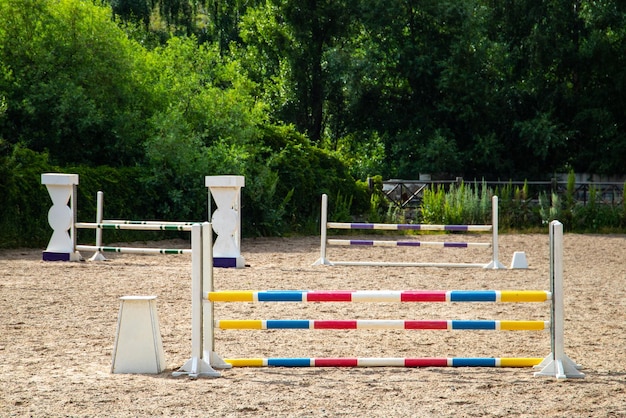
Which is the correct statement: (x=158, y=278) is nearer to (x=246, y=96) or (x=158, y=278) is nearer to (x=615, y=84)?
(x=246, y=96)

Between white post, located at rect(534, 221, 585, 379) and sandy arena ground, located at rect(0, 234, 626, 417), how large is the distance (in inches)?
4.6

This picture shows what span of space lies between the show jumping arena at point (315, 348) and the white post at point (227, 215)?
64cm

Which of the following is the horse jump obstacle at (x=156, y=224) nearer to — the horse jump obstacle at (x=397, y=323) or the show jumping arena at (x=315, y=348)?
the show jumping arena at (x=315, y=348)

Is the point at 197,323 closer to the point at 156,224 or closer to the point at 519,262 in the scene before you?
the point at 156,224

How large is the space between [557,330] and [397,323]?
113cm

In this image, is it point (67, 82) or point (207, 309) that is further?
point (67, 82)

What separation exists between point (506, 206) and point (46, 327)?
18.7 m

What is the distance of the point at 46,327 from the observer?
9.22 meters

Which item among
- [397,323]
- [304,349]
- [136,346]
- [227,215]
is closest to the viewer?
[397,323]

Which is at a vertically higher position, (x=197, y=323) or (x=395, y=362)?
(x=197, y=323)

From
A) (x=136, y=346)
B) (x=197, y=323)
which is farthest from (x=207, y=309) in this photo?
(x=136, y=346)

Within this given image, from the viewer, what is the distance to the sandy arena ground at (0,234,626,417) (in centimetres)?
593

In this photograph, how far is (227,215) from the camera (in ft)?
50.0

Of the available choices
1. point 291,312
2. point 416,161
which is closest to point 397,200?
point 416,161
